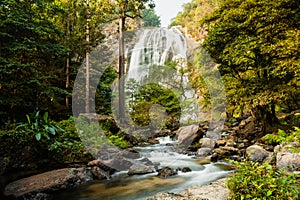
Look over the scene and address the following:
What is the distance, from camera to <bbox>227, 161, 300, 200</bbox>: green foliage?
9.15 feet

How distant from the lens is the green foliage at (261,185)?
2.79 m

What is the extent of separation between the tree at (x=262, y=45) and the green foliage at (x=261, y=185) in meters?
5.66

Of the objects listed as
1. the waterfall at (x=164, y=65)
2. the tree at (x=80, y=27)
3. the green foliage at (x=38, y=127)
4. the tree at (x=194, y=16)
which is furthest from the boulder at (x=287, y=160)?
the tree at (x=194, y=16)

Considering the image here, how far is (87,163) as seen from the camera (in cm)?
728

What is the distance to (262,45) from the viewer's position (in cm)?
819

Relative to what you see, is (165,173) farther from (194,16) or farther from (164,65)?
(194,16)

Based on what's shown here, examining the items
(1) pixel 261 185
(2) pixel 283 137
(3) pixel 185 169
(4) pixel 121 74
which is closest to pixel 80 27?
(4) pixel 121 74

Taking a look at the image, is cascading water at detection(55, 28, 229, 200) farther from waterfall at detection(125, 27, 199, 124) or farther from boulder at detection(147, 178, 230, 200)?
boulder at detection(147, 178, 230, 200)

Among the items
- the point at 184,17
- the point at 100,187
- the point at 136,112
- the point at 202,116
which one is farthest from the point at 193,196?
the point at 184,17

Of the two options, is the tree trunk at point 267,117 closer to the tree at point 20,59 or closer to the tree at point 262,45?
the tree at point 262,45

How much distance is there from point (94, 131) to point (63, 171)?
3.49 m

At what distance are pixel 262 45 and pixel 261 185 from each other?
21.8 feet

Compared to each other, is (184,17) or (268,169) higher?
(184,17)

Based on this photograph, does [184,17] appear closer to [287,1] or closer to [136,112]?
[136,112]
